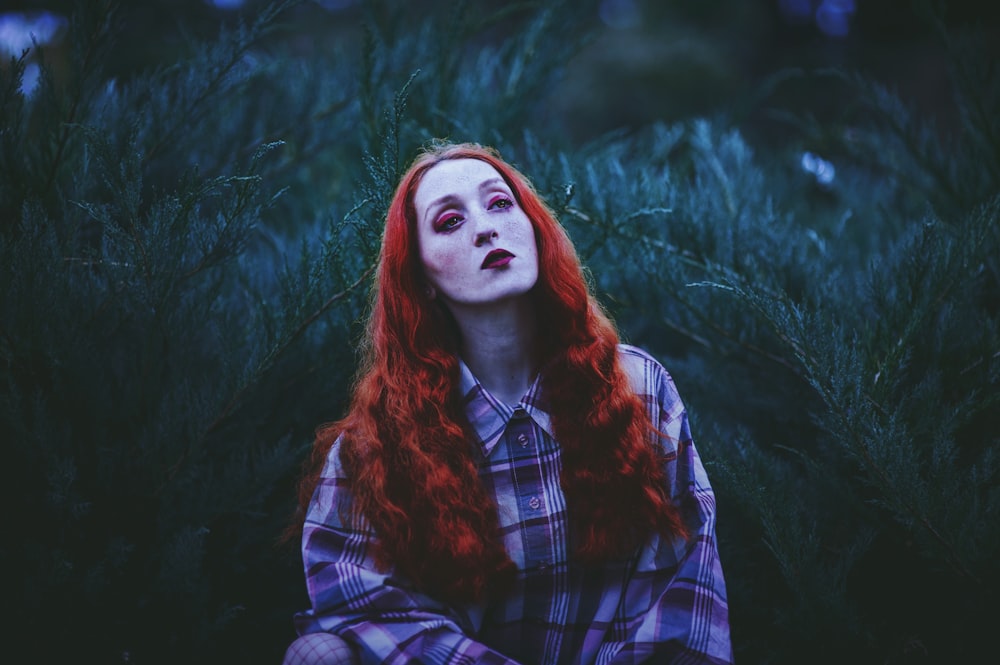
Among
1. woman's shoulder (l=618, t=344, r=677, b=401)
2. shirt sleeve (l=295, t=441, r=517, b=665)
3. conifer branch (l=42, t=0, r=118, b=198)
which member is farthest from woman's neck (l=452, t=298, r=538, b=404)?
conifer branch (l=42, t=0, r=118, b=198)

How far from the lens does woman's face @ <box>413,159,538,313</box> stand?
1.68 metres

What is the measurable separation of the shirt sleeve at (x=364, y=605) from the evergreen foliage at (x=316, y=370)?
405 mm

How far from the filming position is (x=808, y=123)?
11.8 ft

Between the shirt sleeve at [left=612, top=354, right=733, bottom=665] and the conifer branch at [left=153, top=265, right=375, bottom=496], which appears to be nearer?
the shirt sleeve at [left=612, top=354, right=733, bottom=665]

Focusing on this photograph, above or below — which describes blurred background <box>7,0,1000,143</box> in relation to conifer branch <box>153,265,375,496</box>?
above

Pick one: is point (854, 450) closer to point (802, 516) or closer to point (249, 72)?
point (802, 516)

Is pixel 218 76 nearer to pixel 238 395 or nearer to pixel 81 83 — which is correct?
pixel 81 83

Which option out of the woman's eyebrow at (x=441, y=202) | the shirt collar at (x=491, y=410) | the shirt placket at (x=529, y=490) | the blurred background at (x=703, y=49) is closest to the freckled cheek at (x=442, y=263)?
the woman's eyebrow at (x=441, y=202)

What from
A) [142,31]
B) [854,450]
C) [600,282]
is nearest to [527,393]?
[854,450]

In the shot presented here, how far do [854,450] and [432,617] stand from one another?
108 centimetres

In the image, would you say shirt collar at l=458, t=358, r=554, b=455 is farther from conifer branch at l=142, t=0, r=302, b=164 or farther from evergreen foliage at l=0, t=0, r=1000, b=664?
conifer branch at l=142, t=0, r=302, b=164

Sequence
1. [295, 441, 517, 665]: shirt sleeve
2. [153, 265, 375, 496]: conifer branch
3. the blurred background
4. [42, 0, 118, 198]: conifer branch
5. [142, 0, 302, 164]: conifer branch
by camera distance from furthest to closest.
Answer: the blurred background → [142, 0, 302, 164]: conifer branch → [42, 0, 118, 198]: conifer branch → [153, 265, 375, 496]: conifer branch → [295, 441, 517, 665]: shirt sleeve

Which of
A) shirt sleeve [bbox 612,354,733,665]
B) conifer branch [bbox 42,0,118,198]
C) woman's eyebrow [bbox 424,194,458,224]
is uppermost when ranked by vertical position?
conifer branch [bbox 42,0,118,198]

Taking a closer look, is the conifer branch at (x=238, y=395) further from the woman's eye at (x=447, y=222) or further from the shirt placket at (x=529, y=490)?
the shirt placket at (x=529, y=490)
